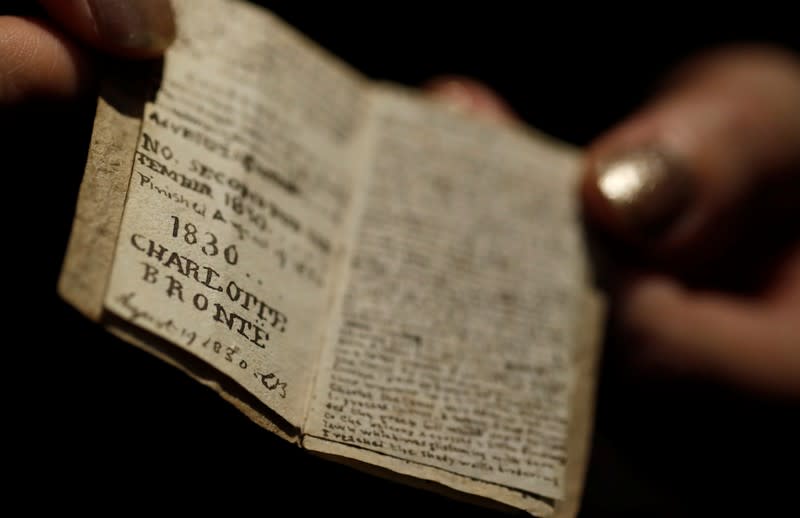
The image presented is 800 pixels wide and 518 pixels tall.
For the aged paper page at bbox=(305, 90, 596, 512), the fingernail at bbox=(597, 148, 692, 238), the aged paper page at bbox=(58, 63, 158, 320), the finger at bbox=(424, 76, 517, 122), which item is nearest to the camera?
the aged paper page at bbox=(58, 63, 158, 320)

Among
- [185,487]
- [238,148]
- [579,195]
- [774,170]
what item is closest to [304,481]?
[185,487]

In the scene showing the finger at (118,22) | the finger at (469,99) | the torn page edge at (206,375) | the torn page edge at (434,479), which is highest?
the finger at (469,99)

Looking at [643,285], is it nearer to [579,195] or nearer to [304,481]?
[579,195]

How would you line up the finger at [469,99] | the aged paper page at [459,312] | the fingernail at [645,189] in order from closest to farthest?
1. the aged paper page at [459,312]
2. the fingernail at [645,189]
3. the finger at [469,99]

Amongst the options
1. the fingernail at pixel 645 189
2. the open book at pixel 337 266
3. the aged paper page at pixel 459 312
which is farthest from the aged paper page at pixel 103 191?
the fingernail at pixel 645 189

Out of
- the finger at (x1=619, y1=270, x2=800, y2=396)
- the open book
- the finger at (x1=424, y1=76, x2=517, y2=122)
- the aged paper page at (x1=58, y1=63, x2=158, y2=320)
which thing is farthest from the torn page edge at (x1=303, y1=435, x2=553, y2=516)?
the finger at (x1=424, y1=76, x2=517, y2=122)

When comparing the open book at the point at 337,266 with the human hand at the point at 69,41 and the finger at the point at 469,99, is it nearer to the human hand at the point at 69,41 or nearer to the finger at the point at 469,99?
the human hand at the point at 69,41

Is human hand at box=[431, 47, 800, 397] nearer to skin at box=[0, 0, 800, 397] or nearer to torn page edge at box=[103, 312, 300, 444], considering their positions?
skin at box=[0, 0, 800, 397]

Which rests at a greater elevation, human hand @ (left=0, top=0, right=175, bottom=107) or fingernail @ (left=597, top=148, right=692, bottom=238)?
fingernail @ (left=597, top=148, right=692, bottom=238)
